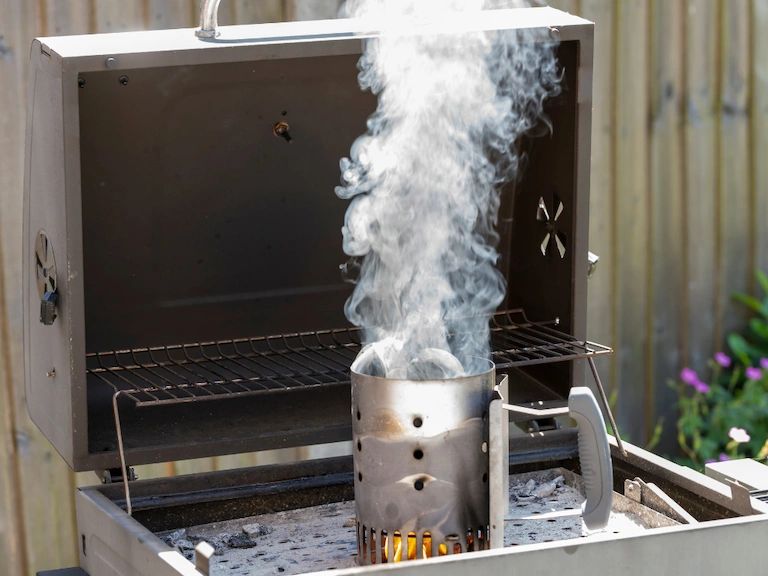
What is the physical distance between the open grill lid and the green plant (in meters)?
1.65

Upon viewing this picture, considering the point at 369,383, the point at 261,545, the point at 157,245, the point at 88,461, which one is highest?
the point at 157,245

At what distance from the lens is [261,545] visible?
68.7 inches

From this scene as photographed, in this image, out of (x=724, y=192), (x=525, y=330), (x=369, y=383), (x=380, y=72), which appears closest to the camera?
(x=369, y=383)

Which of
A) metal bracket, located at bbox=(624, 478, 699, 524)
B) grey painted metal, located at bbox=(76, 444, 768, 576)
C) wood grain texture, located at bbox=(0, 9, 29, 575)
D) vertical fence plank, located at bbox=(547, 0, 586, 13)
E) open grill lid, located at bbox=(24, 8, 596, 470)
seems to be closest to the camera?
grey painted metal, located at bbox=(76, 444, 768, 576)

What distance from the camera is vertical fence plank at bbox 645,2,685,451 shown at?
12.0 feet

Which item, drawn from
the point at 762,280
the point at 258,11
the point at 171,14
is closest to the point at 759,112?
the point at 762,280

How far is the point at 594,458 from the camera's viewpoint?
1559 millimetres

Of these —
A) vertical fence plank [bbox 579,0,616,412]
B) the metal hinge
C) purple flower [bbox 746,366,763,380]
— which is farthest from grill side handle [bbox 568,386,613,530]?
purple flower [bbox 746,366,763,380]

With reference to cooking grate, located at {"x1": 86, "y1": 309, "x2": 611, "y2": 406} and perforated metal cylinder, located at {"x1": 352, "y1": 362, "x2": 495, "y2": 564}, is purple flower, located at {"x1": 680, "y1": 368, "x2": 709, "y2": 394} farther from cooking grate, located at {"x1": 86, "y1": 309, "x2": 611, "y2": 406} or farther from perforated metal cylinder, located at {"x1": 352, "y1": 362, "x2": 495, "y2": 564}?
perforated metal cylinder, located at {"x1": 352, "y1": 362, "x2": 495, "y2": 564}

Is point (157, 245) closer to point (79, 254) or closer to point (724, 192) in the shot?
point (79, 254)

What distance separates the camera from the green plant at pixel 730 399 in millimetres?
3607

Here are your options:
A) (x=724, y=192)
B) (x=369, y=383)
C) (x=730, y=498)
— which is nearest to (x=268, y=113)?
(x=369, y=383)

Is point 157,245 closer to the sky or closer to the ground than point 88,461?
closer to the sky

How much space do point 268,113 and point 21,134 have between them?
3.94ft
